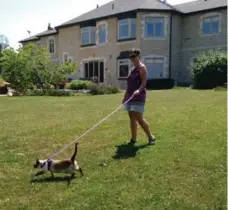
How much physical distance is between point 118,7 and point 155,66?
7.05 metres

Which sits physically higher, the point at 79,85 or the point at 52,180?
the point at 52,180

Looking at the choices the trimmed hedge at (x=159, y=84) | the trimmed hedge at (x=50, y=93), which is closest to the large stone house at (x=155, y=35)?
the trimmed hedge at (x=159, y=84)

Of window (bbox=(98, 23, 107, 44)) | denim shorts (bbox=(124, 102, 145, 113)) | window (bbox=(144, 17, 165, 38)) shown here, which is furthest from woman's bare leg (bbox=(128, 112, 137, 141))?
window (bbox=(98, 23, 107, 44))

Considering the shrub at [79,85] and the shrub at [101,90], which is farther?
the shrub at [79,85]

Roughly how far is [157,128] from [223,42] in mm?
24931

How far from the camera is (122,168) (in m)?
6.32

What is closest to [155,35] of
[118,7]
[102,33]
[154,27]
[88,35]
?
[154,27]

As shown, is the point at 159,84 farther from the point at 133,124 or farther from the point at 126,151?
the point at 126,151

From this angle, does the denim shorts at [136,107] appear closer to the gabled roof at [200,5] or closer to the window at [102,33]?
the gabled roof at [200,5]

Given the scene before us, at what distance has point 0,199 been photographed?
525 centimetres

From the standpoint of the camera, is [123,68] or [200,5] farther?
[123,68]

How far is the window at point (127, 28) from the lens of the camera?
113ft

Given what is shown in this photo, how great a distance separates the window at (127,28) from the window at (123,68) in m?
2.14

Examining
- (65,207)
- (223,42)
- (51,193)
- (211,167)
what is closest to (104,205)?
(65,207)
